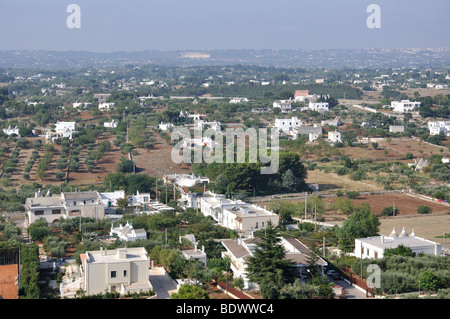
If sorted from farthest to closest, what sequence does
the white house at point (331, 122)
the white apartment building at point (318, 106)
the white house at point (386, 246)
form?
the white apartment building at point (318, 106) < the white house at point (331, 122) < the white house at point (386, 246)

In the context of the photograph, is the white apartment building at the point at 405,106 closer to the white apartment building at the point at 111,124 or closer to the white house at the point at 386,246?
the white apartment building at the point at 111,124

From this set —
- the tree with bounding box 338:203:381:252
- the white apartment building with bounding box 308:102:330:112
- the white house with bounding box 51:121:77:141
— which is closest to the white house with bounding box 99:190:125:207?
the tree with bounding box 338:203:381:252

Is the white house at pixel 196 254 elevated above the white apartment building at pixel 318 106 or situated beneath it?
situated beneath

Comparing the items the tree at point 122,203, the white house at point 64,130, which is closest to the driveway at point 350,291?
the tree at point 122,203

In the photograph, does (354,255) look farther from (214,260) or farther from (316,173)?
(316,173)
